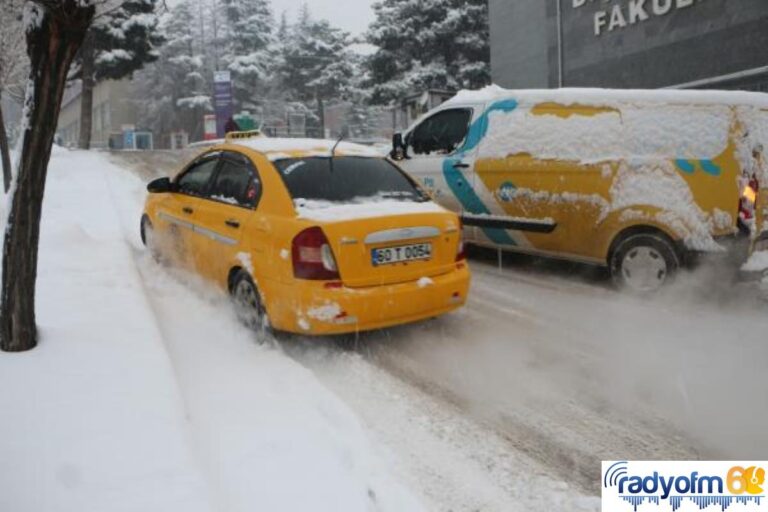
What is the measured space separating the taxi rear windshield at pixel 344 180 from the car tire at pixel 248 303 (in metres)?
0.78

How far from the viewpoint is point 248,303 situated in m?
4.92

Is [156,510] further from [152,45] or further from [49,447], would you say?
[152,45]

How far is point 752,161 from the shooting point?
545cm

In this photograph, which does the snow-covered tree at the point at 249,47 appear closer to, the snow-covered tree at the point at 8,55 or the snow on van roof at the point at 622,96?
the snow-covered tree at the point at 8,55

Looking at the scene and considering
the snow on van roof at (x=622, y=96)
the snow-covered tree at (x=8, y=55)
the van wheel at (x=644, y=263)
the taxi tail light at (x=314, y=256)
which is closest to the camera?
the taxi tail light at (x=314, y=256)

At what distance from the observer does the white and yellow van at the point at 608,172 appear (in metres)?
5.52

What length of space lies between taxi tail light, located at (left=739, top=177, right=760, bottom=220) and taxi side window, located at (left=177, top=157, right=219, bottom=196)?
15.0 feet

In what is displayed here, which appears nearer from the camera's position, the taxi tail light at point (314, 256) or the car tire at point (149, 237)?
the taxi tail light at point (314, 256)

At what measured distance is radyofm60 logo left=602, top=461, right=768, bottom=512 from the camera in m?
2.93

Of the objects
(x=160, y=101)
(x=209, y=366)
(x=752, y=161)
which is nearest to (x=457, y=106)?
(x=752, y=161)

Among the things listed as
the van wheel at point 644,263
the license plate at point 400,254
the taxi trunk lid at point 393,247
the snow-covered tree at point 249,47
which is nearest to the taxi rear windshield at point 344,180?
the taxi trunk lid at point 393,247

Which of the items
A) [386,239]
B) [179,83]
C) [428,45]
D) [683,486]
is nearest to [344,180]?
[386,239]

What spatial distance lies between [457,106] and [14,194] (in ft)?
16.4

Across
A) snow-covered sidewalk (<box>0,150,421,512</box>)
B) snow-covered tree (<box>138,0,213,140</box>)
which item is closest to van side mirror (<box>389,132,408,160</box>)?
snow-covered sidewalk (<box>0,150,421,512</box>)
